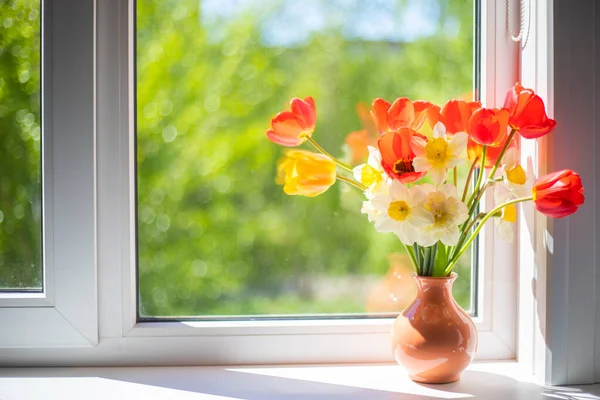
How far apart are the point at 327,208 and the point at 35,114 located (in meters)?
0.53

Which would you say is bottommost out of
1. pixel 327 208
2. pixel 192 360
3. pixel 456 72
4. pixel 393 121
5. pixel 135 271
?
pixel 192 360

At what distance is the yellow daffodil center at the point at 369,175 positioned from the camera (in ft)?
2.84

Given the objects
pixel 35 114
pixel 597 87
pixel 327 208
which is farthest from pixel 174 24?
pixel 597 87

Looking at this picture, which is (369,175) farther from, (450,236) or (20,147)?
(20,147)

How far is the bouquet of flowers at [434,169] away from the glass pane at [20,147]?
0.43 m

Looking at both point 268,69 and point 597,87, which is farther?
point 268,69

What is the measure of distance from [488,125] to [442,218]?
0.48ft

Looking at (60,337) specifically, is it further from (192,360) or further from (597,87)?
(597,87)

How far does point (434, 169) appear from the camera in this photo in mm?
832

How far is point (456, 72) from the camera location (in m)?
1.05

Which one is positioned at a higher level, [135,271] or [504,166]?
[504,166]

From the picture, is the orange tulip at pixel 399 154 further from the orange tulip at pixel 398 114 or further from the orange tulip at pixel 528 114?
the orange tulip at pixel 528 114

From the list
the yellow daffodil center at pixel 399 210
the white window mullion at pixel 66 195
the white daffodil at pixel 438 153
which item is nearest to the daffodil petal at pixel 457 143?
the white daffodil at pixel 438 153

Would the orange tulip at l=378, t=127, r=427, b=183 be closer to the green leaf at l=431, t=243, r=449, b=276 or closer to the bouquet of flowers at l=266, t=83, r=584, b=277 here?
the bouquet of flowers at l=266, t=83, r=584, b=277
